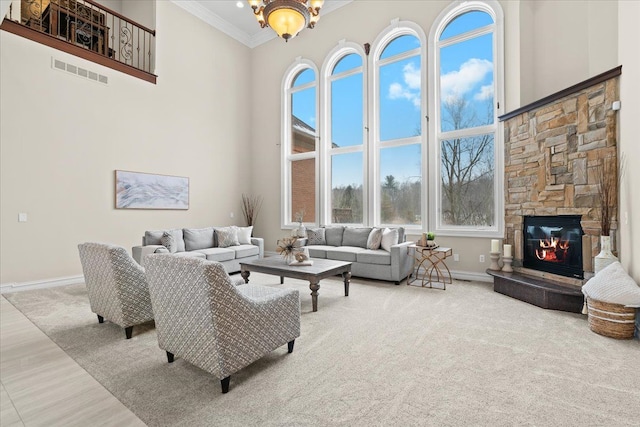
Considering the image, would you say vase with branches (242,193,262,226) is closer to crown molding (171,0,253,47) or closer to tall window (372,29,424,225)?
tall window (372,29,424,225)

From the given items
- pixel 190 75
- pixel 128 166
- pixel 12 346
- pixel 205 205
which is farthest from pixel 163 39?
pixel 12 346

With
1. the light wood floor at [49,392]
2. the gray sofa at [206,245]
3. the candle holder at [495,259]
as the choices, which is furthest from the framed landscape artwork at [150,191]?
the candle holder at [495,259]

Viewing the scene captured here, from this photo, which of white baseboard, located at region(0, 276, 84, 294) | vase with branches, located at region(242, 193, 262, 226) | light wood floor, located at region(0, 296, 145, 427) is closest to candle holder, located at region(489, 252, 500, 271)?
light wood floor, located at region(0, 296, 145, 427)

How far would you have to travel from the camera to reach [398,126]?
6.24 meters

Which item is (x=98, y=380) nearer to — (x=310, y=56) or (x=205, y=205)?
(x=205, y=205)

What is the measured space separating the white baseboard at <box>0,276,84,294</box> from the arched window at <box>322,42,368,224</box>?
4808mm

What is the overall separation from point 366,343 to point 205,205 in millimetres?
5543

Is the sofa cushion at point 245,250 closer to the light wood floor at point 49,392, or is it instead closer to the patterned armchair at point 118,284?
the patterned armchair at point 118,284

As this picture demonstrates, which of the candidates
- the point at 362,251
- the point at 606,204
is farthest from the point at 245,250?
the point at 606,204

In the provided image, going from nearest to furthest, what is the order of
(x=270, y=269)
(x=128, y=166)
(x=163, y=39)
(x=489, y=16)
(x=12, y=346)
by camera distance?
(x=12, y=346)
(x=270, y=269)
(x=489, y=16)
(x=128, y=166)
(x=163, y=39)

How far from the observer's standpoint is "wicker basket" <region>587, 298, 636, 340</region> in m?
2.84

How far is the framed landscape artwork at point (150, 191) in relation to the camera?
583cm

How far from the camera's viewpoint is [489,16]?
5.31 m

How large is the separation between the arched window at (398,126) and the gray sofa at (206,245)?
272 centimetres
